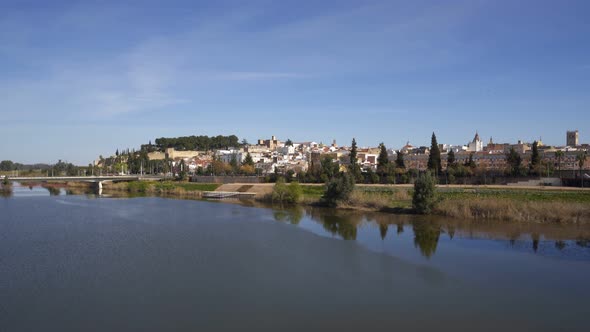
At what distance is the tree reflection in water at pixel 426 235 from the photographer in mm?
20594

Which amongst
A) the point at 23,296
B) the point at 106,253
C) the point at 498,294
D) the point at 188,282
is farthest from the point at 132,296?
the point at 498,294

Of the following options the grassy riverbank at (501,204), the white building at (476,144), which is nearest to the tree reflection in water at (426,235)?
the grassy riverbank at (501,204)

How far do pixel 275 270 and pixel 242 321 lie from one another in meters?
4.67

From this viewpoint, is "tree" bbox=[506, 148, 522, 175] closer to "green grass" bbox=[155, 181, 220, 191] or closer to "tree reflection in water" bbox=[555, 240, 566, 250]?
"tree reflection in water" bbox=[555, 240, 566, 250]

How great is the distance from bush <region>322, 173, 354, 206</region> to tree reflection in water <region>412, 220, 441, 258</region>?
8.28 m

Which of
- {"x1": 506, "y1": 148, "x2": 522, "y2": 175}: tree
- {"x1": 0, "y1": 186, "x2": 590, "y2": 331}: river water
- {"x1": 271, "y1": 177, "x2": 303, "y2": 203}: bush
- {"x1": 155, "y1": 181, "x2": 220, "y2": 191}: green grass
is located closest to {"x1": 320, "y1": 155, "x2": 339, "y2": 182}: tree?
{"x1": 271, "y1": 177, "x2": 303, "y2": 203}: bush

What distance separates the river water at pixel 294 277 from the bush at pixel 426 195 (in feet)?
12.2

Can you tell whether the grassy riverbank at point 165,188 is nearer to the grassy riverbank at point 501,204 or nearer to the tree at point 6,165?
the grassy riverbank at point 501,204

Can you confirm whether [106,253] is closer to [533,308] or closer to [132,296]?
[132,296]

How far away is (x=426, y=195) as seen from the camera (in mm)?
30688

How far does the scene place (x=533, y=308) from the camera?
12805 millimetres

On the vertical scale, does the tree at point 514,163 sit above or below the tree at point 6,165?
below

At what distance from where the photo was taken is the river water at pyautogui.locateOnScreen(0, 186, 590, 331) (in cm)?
1198

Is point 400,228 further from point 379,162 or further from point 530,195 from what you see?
point 379,162
